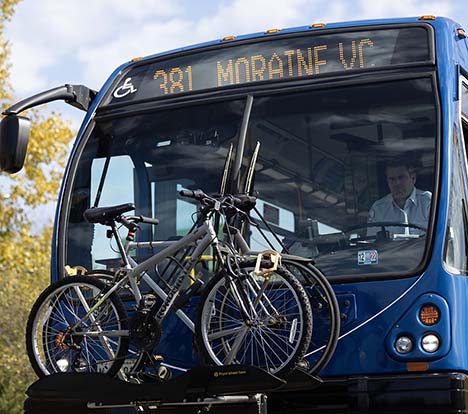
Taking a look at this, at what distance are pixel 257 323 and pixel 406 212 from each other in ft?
4.02

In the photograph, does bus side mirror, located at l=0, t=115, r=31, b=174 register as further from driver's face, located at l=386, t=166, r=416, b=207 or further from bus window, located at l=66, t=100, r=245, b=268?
driver's face, located at l=386, t=166, r=416, b=207

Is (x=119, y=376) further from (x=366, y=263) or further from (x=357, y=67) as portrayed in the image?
(x=357, y=67)

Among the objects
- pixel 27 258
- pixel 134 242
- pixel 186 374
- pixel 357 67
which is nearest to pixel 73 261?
pixel 134 242

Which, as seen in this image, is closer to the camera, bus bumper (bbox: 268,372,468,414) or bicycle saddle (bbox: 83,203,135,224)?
bus bumper (bbox: 268,372,468,414)

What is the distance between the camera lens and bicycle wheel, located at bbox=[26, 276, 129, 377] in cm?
684

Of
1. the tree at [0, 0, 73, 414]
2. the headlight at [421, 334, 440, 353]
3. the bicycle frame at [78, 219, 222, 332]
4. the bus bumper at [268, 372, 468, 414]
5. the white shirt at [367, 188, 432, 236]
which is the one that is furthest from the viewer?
the tree at [0, 0, 73, 414]

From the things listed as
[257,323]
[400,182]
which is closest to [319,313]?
[257,323]

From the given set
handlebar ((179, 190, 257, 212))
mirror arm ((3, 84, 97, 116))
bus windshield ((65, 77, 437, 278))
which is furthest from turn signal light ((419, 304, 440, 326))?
mirror arm ((3, 84, 97, 116))

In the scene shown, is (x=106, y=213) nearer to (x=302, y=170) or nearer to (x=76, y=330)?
(x=76, y=330)

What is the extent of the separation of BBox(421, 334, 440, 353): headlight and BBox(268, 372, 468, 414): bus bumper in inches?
6.0

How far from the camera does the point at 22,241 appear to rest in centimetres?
2164

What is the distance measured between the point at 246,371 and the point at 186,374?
39 cm

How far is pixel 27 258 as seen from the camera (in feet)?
70.5

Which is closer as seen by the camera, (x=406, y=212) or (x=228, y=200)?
(x=228, y=200)
